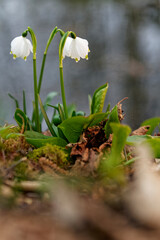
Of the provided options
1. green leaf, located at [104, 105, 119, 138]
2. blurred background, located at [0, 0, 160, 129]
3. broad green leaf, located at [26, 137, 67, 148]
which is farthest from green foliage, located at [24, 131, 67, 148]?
blurred background, located at [0, 0, 160, 129]

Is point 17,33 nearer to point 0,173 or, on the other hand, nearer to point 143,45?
point 143,45

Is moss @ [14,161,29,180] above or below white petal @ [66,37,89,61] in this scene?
below

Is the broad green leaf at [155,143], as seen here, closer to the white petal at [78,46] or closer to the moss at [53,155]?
the moss at [53,155]

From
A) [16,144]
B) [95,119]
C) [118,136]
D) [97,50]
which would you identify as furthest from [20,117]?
[97,50]

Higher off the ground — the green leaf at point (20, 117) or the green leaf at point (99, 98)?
the green leaf at point (99, 98)

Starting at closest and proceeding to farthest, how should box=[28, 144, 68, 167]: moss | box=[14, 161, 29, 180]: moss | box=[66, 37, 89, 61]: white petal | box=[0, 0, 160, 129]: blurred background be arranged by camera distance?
1. box=[14, 161, 29, 180]: moss
2. box=[28, 144, 68, 167]: moss
3. box=[66, 37, 89, 61]: white petal
4. box=[0, 0, 160, 129]: blurred background

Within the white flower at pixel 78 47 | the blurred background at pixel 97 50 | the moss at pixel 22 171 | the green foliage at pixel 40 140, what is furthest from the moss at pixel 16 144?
the blurred background at pixel 97 50

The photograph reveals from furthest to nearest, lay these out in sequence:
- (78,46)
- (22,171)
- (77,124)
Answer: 1. (78,46)
2. (77,124)
3. (22,171)

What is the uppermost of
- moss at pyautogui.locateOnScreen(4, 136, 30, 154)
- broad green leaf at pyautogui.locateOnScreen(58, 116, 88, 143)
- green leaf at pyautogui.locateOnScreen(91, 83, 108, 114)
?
green leaf at pyautogui.locateOnScreen(91, 83, 108, 114)

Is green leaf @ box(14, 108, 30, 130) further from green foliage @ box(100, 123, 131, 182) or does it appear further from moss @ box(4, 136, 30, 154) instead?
green foliage @ box(100, 123, 131, 182)

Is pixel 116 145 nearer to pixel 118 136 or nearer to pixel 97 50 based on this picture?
pixel 118 136
